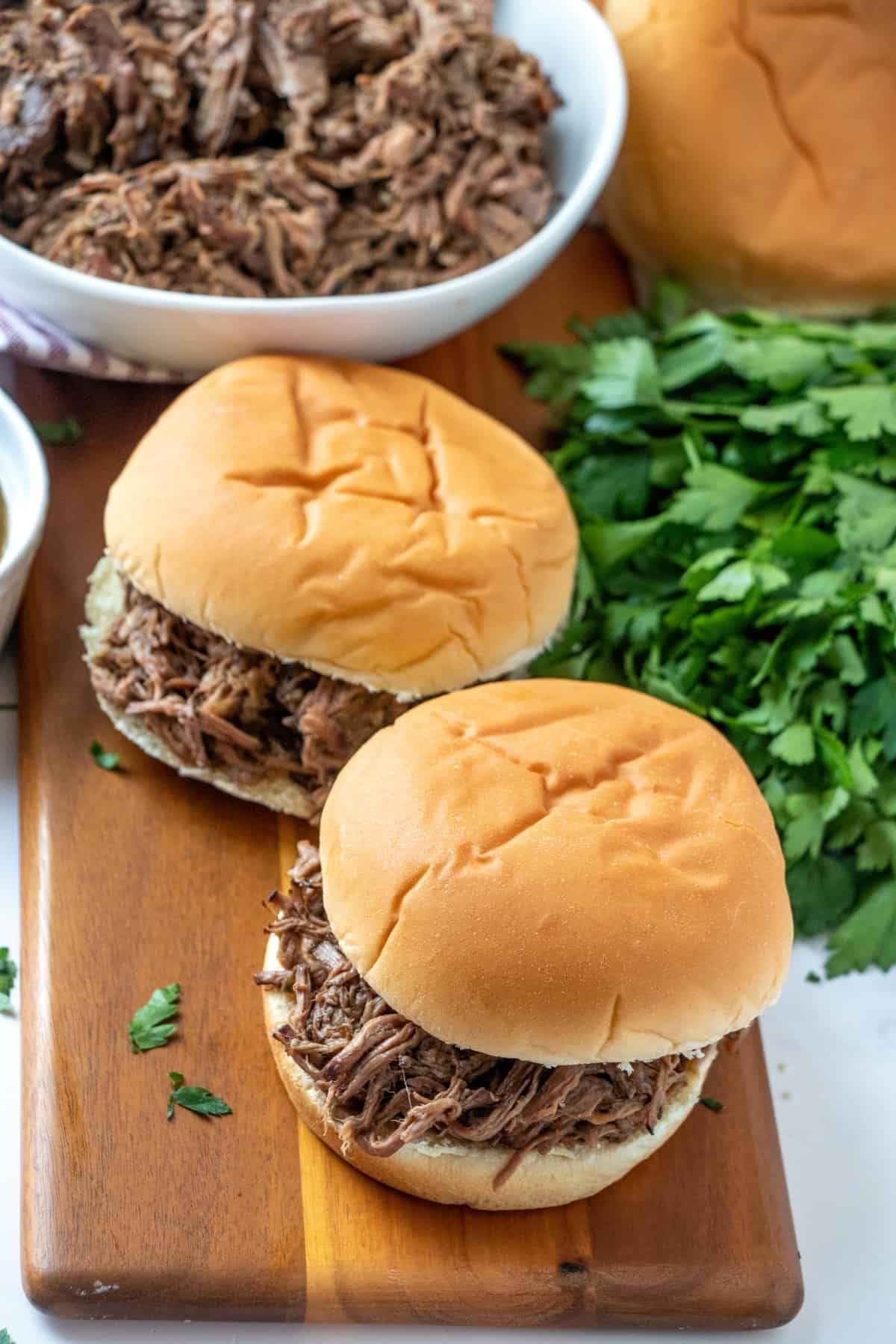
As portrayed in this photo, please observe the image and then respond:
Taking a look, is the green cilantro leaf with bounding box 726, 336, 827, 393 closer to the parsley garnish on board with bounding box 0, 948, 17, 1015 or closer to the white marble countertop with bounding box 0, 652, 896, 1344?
the white marble countertop with bounding box 0, 652, 896, 1344

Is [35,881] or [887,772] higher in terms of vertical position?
[35,881]

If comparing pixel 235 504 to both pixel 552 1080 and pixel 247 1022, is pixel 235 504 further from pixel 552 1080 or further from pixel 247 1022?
pixel 552 1080

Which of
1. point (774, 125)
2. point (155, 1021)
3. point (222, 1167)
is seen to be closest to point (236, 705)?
point (155, 1021)

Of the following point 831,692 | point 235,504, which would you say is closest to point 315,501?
point 235,504

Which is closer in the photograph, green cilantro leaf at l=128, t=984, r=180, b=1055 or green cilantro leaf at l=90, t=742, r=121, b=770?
green cilantro leaf at l=128, t=984, r=180, b=1055

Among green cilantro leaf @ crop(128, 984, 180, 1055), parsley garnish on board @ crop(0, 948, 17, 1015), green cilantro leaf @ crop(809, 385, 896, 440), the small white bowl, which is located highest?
the small white bowl

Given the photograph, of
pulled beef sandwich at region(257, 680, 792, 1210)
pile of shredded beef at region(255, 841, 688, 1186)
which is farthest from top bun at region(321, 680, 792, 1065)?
pile of shredded beef at region(255, 841, 688, 1186)

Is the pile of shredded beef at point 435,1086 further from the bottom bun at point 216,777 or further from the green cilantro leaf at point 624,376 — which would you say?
the green cilantro leaf at point 624,376
